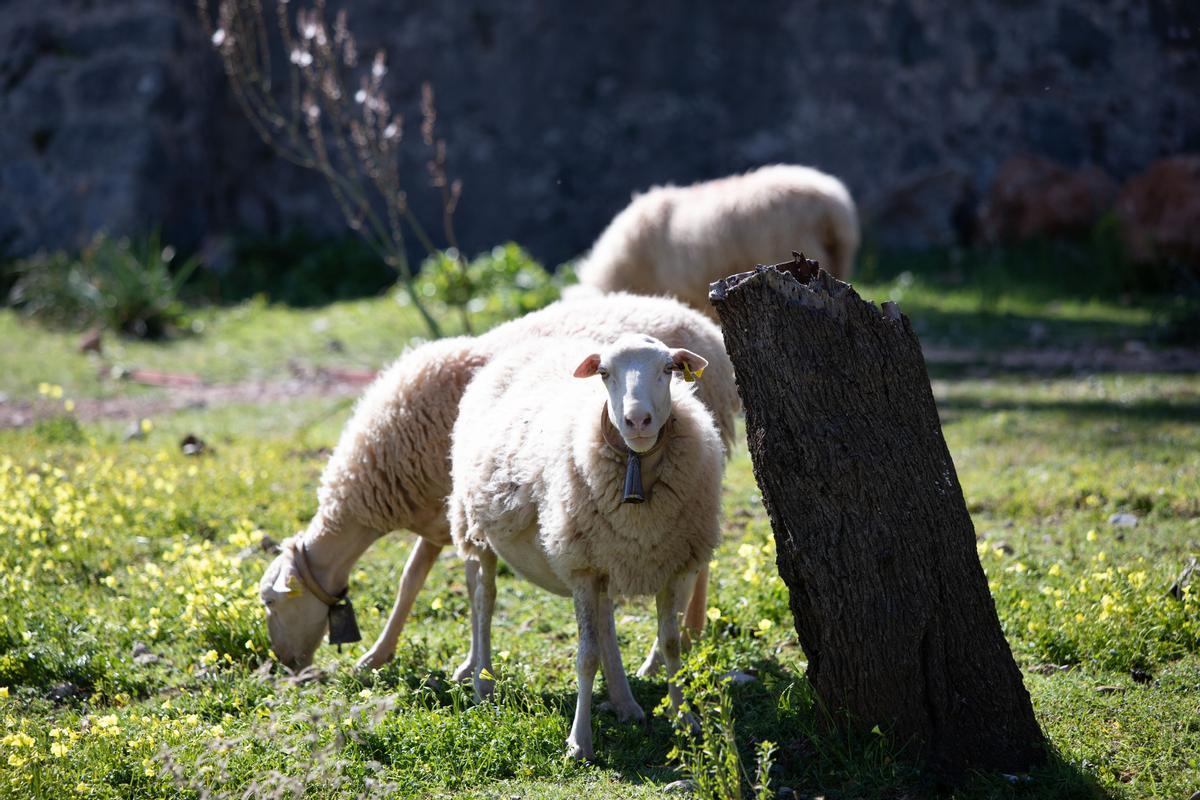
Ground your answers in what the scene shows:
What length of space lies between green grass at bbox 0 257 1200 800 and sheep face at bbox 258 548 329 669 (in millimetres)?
114

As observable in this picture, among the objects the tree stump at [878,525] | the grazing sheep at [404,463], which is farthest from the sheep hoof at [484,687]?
the tree stump at [878,525]

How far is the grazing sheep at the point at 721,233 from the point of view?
8.31m

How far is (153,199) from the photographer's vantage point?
43.1 ft

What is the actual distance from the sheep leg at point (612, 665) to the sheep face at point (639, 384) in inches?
26.9

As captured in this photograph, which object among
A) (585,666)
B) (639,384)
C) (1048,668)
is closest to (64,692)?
(585,666)

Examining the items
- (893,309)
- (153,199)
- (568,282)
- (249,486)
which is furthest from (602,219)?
(893,309)

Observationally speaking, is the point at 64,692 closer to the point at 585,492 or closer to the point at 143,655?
the point at 143,655

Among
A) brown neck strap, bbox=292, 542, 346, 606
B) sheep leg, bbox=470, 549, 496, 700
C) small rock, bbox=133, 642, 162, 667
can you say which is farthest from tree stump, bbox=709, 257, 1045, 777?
small rock, bbox=133, 642, 162, 667

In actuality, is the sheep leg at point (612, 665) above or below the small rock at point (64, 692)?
above

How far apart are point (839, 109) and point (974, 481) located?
7671 millimetres

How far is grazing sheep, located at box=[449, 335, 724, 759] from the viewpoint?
3732 millimetres

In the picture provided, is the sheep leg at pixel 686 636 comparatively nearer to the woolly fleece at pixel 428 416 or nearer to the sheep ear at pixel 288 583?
the woolly fleece at pixel 428 416

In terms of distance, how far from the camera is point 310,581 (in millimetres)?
4730

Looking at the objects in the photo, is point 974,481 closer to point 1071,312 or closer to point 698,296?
point 698,296
